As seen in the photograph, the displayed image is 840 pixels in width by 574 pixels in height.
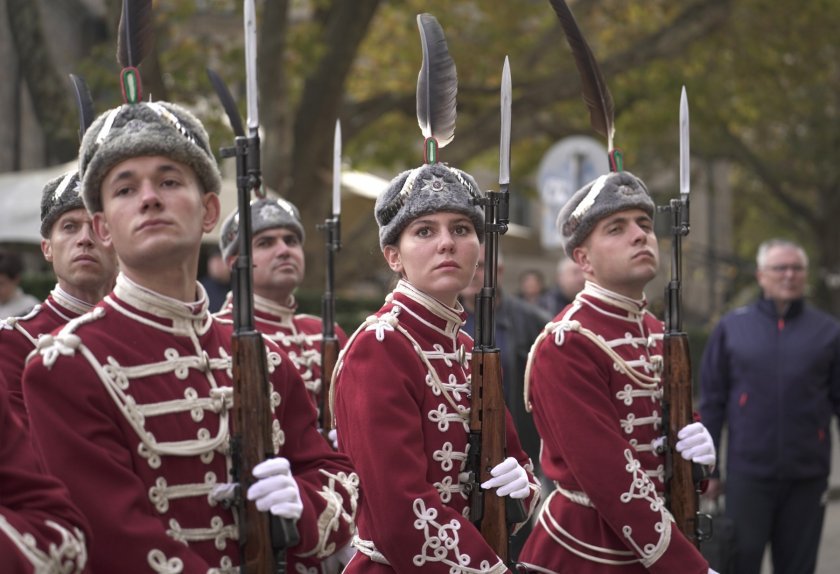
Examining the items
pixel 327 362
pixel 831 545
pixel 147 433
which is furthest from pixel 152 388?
pixel 831 545

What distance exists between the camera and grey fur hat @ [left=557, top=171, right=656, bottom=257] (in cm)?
548

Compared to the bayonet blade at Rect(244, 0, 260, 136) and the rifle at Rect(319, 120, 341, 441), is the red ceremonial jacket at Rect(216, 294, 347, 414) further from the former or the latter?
the bayonet blade at Rect(244, 0, 260, 136)

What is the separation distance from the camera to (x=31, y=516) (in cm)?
306

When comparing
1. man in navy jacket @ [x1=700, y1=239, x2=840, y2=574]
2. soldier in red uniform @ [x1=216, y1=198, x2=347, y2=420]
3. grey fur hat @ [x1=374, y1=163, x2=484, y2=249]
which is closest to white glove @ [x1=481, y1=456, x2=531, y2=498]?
grey fur hat @ [x1=374, y1=163, x2=484, y2=249]

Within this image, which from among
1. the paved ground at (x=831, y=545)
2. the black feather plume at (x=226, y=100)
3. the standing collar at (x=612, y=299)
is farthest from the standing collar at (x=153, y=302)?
the paved ground at (x=831, y=545)

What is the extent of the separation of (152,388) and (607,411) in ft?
6.80

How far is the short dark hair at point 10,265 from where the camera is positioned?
27.0ft

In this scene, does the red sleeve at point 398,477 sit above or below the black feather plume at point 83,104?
below

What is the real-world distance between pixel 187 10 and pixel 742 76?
8325mm

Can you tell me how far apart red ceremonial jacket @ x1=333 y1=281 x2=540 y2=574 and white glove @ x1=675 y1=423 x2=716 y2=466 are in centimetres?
77

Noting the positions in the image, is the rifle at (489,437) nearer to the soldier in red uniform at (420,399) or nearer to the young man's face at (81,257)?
the soldier in red uniform at (420,399)

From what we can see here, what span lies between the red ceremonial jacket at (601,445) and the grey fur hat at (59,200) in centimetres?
180

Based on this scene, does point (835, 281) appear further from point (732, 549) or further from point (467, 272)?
point (467, 272)

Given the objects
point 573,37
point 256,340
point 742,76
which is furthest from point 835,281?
point 256,340
